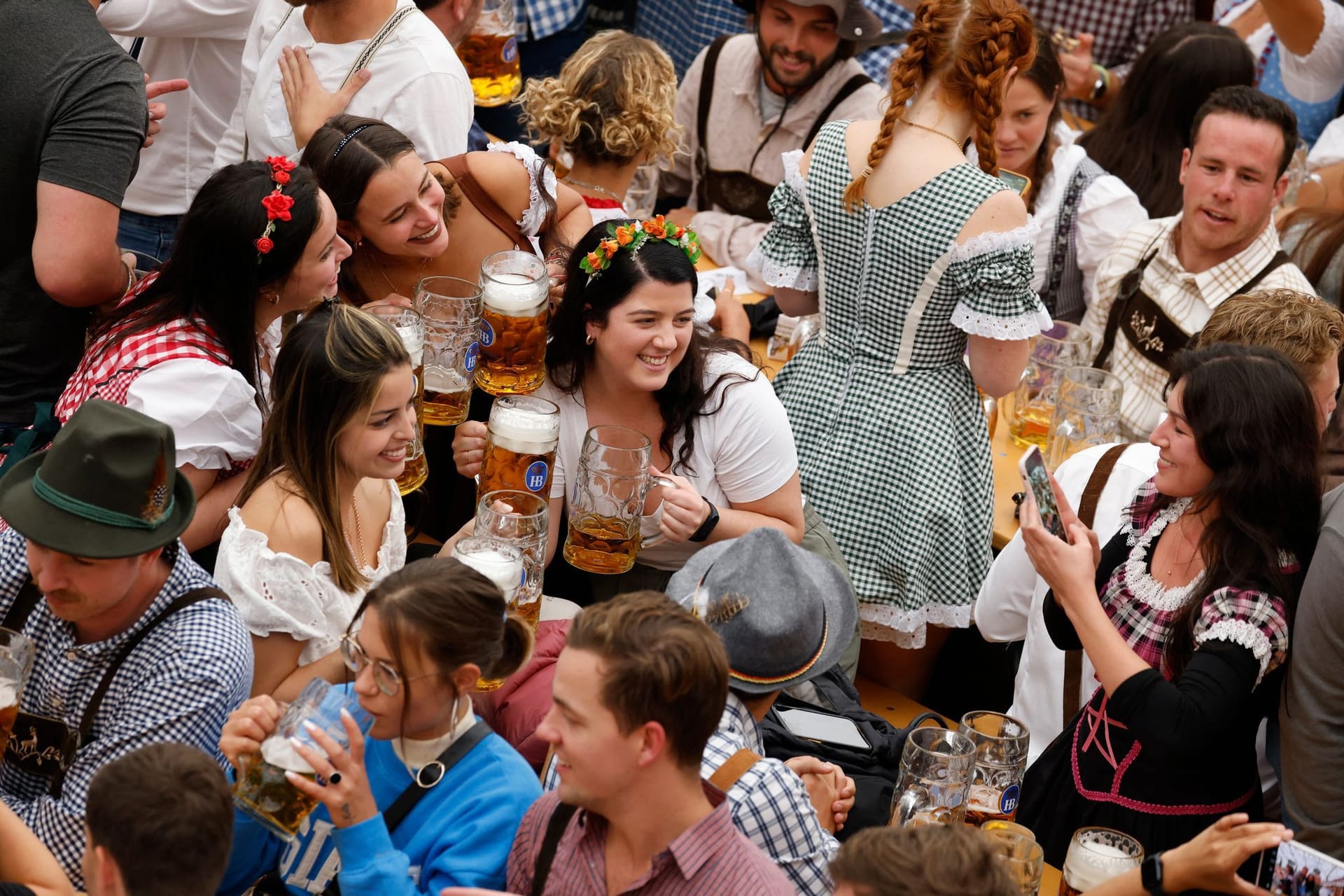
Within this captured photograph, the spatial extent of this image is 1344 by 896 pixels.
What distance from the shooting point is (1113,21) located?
6141 millimetres

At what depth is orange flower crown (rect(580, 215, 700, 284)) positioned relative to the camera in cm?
278

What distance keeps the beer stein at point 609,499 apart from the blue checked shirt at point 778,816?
62 cm

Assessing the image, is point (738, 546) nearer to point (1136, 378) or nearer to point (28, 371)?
point (28, 371)

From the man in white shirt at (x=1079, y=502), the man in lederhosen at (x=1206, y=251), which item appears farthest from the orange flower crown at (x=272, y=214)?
the man in lederhosen at (x=1206, y=251)

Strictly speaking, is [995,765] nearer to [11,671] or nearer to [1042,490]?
[1042,490]

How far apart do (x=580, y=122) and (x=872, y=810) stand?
1990 mm

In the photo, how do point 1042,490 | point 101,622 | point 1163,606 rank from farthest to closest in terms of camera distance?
point 1042,490 < point 1163,606 < point 101,622

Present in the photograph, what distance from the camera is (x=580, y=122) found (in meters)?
3.62

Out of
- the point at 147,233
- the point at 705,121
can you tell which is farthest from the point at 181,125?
the point at 705,121

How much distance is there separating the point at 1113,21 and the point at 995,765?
15.5 feet

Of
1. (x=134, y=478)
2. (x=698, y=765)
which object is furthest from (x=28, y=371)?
(x=698, y=765)

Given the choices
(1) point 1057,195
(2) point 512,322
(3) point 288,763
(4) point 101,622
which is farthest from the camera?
(1) point 1057,195

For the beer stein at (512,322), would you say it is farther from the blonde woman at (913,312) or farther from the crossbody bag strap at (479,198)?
the blonde woman at (913,312)

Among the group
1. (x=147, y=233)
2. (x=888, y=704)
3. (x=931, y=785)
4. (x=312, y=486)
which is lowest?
(x=888, y=704)
